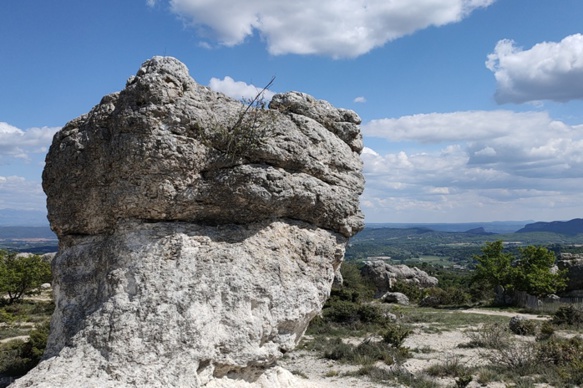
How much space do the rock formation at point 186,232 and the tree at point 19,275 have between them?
29.4 meters

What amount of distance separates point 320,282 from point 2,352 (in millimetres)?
13797

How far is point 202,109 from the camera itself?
7.54 meters

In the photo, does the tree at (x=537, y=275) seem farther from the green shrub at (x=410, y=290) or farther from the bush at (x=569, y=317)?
the bush at (x=569, y=317)

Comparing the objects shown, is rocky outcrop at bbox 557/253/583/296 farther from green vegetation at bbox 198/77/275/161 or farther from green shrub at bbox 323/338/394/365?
green vegetation at bbox 198/77/275/161

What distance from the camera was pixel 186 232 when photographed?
7.34 m

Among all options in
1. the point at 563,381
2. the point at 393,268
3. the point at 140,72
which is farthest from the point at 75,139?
the point at 393,268

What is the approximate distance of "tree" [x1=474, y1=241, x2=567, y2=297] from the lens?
116 feet

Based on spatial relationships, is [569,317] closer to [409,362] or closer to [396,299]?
[409,362]

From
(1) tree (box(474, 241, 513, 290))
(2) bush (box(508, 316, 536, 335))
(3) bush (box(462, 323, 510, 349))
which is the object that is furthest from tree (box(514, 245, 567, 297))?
(3) bush (box(462, 323, 510, 349))

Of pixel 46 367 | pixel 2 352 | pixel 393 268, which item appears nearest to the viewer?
pixel 46 367

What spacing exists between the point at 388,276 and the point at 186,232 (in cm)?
4464

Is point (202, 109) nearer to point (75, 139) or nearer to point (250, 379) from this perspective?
point (75, 139)

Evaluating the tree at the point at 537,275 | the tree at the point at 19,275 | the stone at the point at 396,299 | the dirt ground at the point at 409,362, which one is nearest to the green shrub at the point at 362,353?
the dirt ground at the point at 409,362

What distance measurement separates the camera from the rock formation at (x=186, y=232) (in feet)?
21.2
